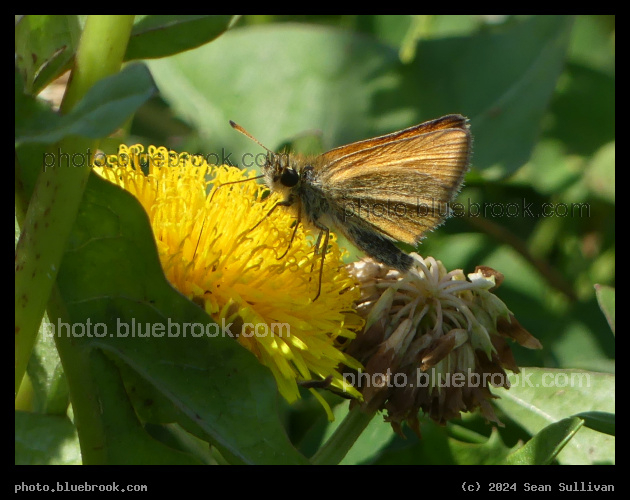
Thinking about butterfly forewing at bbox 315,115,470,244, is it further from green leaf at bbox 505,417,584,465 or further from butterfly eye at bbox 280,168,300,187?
green leaf at bbox 505,417,584,465

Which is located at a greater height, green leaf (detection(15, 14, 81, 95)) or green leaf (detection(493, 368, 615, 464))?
green leaf (detection(15, 14, 81, 95))

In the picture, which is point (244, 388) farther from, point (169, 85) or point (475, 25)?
point (475, 25)

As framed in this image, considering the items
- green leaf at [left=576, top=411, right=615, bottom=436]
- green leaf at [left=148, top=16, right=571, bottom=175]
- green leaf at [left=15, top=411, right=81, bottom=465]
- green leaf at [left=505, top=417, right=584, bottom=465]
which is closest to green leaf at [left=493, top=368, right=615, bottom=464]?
green leaf at [left=576, top=411, right=615, bottom=436]

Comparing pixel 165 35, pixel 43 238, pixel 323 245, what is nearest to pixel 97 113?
pixel 43 238

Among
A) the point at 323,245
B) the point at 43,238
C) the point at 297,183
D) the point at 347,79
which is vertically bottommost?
the point at 43,238

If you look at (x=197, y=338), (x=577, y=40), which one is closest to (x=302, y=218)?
(x=197, y=338)

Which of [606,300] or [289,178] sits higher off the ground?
[289,178]

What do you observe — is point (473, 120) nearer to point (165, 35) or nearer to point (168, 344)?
point (165, 35)
